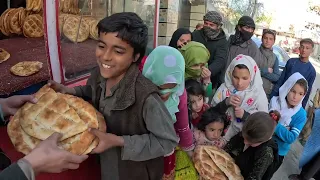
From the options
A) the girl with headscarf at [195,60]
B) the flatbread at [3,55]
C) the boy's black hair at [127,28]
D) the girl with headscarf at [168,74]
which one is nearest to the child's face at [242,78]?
the girl with headscarf at [195,60]

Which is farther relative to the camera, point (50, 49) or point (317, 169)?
point (317, 169)

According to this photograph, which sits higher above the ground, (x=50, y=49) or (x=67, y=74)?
(x=50, y=49)

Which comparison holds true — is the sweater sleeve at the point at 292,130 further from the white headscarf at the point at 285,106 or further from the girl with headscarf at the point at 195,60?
the girl with headscarf at the point at 195,60

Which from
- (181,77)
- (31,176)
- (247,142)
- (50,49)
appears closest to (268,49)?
(247,142)

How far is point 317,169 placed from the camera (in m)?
3.05

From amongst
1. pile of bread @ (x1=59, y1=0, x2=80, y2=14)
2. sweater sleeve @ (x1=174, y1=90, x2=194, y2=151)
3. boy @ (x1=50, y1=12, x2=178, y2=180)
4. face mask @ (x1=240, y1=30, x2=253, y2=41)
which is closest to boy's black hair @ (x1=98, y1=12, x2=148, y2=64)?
boy @ (x1=50, y1=12, x2=178, y2=180)

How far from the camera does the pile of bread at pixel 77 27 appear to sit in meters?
1.93

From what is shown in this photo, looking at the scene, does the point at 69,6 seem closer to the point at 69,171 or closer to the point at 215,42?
the point at 69,171

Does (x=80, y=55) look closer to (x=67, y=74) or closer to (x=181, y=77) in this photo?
(x=67, y=74)

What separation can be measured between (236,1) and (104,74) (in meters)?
9.44

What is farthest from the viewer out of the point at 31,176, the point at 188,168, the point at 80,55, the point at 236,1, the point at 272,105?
the point at 236,1

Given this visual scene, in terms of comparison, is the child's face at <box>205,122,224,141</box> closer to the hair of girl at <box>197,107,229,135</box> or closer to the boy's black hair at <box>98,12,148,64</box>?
the hair of girl at <box>197,107,229,135</box>

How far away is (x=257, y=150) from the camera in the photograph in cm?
192

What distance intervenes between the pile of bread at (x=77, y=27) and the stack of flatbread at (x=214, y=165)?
1094 mm
